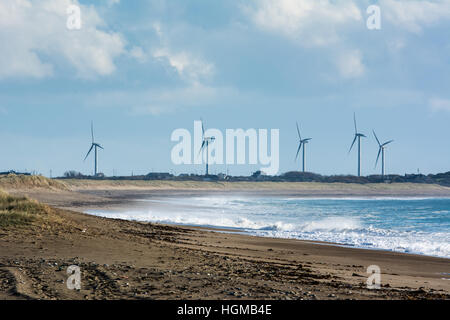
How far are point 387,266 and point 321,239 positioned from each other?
971cm

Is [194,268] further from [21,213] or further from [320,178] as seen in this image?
[320,178]

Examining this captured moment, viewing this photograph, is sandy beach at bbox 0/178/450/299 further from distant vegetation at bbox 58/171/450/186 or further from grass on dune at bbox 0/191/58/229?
distant vegetation at bbox 58/171/450/186

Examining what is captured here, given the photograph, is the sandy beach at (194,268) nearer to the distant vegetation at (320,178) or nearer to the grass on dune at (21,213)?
the grass on dune at (21,213)

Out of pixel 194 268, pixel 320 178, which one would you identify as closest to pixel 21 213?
pixel 194 268

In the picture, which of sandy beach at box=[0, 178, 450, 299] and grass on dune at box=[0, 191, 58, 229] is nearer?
sandy beach at box=[0, 178, 450, 299]

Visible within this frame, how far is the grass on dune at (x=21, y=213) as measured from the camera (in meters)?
18.8

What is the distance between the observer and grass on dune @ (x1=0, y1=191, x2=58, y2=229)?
742 inches

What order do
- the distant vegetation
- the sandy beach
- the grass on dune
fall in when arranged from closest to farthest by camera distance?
the sandy beach
the grass on dune
the distant vegetation

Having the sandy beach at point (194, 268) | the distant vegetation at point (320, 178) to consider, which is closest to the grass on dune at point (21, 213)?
the sandy beach at point (194, 268)

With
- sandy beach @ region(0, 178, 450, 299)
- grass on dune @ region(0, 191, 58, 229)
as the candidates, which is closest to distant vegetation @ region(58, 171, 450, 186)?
grass on dune @ region(0, 191, 58, 229)

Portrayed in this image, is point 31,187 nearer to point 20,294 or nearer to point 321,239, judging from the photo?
point 321,239
